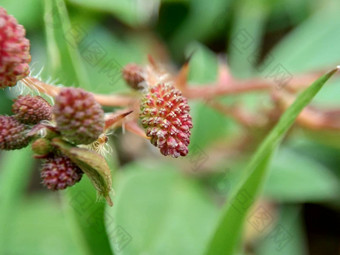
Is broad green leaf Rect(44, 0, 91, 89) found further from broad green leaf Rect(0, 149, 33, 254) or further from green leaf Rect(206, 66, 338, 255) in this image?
green leaf Rect(206, 66, 338, 255)

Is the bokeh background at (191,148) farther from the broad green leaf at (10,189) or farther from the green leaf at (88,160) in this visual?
the green leaf at (88,160)

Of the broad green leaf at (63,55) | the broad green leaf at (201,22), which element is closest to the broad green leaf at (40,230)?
the broad green leaf at (63,55)

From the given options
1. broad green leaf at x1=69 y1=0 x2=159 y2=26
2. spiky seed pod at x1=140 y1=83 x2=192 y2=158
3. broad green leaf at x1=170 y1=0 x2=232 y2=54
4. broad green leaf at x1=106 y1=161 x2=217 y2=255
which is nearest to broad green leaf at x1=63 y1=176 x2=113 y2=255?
broad green leaf at x1=106 y1=161 x2=217 y2=255

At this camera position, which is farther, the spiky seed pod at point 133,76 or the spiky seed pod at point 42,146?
the spiky seed pod at point 133,76

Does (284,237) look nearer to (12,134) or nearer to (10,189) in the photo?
(10,189)

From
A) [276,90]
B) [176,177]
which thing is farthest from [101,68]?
[276,90]

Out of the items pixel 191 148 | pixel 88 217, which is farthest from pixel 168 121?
pixel 191 148
